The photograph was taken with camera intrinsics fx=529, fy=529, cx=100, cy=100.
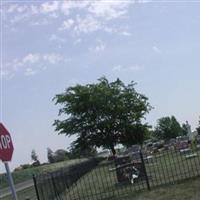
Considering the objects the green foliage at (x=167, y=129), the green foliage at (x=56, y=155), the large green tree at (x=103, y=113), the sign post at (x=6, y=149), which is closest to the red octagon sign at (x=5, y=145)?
the sign post at (x=6, y=149)

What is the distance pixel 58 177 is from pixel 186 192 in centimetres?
546

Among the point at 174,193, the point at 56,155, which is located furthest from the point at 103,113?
the point at 56,155

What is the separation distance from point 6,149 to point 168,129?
114671mm

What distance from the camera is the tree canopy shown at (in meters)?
122

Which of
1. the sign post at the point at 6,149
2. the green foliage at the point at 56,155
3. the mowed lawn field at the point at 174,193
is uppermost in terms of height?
the green foliage at the point at 56,155

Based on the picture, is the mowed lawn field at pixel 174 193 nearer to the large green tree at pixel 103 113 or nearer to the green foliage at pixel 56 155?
the large green tree at pixel 103 113

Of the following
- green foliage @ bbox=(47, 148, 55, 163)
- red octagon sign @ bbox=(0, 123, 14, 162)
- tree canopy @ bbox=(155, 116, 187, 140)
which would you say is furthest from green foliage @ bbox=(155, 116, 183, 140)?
red octagon sign @ bbox=(0, 123, 14, 162)

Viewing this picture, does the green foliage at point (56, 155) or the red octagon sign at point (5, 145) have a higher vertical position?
the green foliage at point (56, 155)

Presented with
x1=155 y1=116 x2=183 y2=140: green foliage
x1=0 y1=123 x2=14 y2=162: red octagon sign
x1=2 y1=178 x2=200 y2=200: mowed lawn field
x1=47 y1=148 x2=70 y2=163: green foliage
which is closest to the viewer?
x1=0 y1=123 x2=14 y2=162: red octagon sign

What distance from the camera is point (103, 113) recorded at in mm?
58125

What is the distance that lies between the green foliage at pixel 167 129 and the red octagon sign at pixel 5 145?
112453mm

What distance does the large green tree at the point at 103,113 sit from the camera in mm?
58125

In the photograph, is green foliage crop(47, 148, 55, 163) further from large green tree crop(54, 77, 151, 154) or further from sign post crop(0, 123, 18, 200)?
sign post crop(0, 123, 18, 200)

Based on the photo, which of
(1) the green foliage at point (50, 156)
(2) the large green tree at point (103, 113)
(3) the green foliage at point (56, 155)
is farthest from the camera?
(1) the green foliage at point (50, 156)
